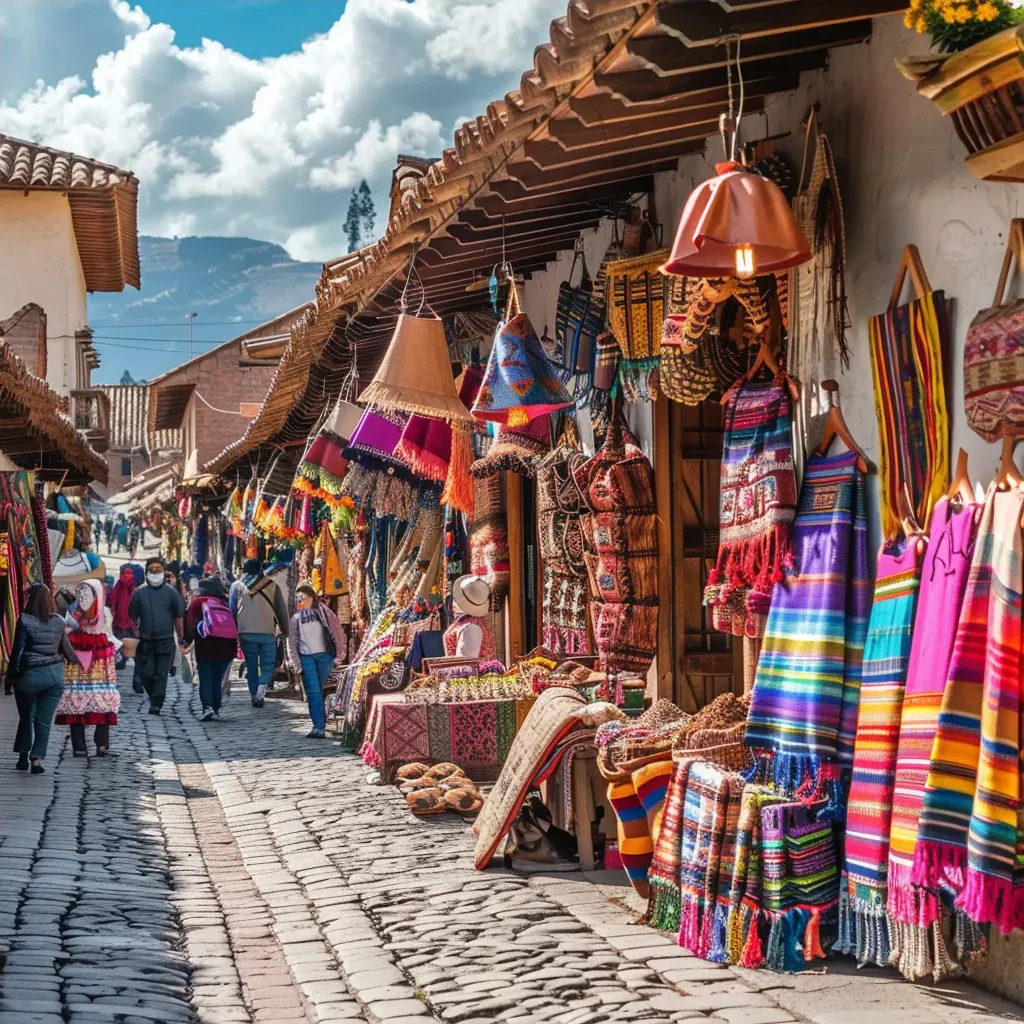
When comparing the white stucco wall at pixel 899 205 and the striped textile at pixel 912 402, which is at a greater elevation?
the white stucco wall at pixel 899 205

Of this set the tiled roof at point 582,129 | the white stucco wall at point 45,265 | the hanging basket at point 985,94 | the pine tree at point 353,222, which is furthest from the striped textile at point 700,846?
the pine tree at point 353,222

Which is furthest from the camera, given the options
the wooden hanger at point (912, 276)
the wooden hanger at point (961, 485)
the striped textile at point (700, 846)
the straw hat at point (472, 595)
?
the straw hat at point (472, 595)

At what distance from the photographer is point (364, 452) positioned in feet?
42.0

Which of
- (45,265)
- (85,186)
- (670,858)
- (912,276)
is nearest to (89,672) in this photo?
(670,858)

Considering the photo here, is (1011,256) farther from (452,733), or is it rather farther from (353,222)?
(353,222)

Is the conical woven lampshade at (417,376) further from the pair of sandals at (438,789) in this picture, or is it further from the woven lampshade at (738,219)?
the woven lampshade at (738,219)

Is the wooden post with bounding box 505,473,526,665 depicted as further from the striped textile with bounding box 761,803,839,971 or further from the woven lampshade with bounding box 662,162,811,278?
the woven lampshade with bounding box 662,162,811,278

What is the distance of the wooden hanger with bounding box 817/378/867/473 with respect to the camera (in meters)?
6.09

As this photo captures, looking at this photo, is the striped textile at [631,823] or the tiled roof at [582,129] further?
the striped textile at [631,823]

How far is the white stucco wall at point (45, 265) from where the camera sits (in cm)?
2895

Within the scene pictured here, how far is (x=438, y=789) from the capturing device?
388 inches

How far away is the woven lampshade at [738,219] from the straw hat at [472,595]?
249 inches

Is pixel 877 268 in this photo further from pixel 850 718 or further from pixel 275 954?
pixel 275 954

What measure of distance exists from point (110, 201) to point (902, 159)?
24870 mm
